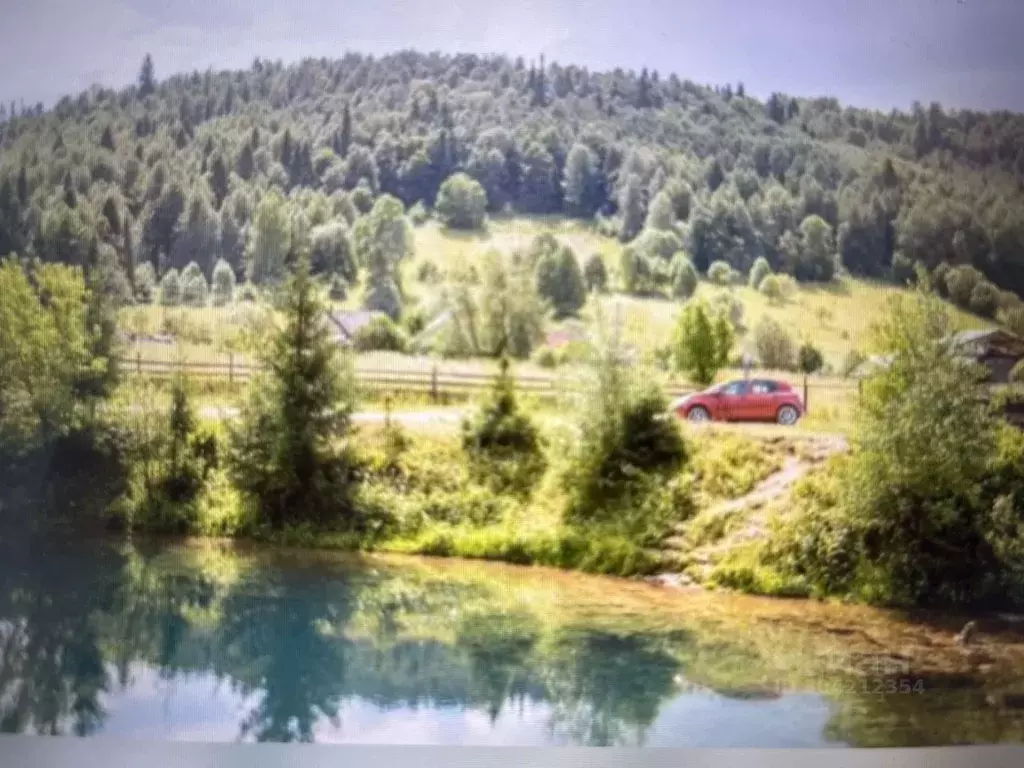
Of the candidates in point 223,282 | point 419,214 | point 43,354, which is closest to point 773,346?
point 419,214

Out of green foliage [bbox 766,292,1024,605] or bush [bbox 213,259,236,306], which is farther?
bush [bbox 213,259,236,306]

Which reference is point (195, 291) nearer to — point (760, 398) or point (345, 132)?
point (345, 132)

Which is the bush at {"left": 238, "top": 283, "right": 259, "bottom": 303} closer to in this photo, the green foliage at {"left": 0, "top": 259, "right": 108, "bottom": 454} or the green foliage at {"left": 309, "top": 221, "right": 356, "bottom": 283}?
the green foliage at {"left": 309, "top": 221, "right": 356, "bottom": 283}

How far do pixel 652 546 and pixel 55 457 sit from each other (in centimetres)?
247

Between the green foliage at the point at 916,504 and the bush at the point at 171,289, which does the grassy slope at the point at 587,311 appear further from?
the green foliage at the point at 916,504

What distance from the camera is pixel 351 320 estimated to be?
5.31m

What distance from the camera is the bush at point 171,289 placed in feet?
17.6

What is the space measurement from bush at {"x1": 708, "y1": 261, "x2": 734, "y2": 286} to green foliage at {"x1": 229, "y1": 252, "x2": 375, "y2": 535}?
1545 millimetres

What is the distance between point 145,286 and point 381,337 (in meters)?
1.00

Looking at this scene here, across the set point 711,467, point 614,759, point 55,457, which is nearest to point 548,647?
point 614,759

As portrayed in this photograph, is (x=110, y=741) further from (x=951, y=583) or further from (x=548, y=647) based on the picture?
(x=951, y=583)

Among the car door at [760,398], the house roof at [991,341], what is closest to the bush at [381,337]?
the car door at [760,398]

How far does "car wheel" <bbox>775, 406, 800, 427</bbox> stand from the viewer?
210 inches

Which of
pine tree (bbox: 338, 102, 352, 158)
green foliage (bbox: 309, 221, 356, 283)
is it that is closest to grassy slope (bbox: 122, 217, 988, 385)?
green foliage (bbox: 309, 221, 356, 283)
